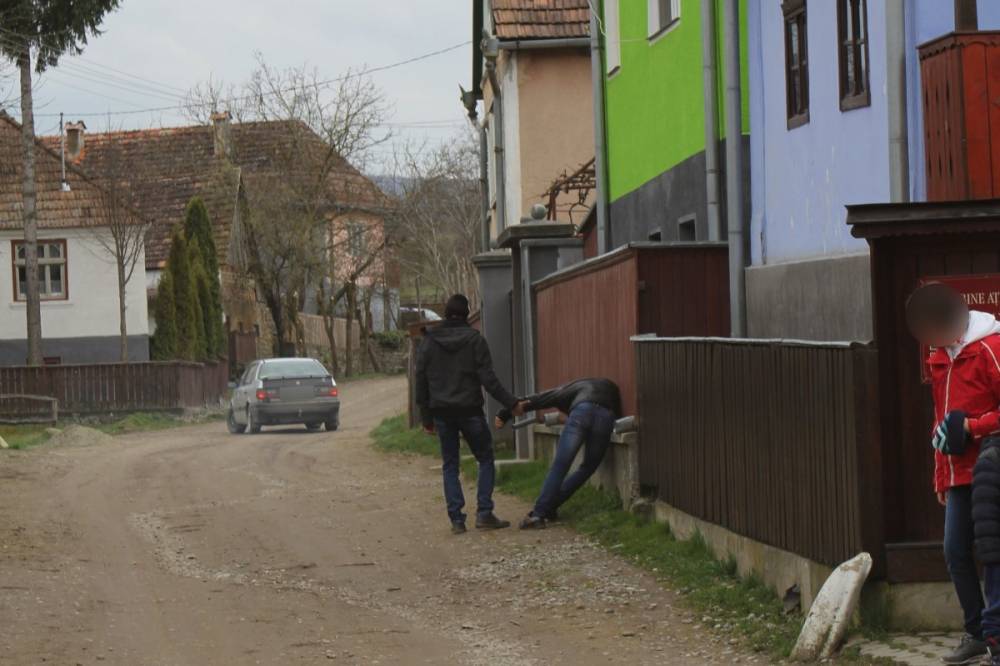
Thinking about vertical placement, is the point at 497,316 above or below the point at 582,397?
above

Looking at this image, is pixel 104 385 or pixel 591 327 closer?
pixel 591 327

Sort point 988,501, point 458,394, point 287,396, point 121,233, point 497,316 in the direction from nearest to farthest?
point 988,501 → point 458,394 → point 497,316 → point 287,396 → point 121,233

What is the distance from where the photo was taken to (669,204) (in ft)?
60.1

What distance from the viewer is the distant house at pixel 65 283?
145 feet

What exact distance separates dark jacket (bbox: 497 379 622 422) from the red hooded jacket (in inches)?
244

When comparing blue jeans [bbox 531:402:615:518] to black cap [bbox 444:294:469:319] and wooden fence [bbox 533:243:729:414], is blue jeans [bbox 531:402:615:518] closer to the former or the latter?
wooden fence [bbox 533:243:729:414]

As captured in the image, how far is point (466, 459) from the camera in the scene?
19.0 m

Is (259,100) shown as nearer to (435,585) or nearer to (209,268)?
(209,268)

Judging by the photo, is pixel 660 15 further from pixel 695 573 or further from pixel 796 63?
pixel 695 573

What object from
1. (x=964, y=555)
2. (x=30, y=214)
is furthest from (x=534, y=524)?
(x=30, y=214)

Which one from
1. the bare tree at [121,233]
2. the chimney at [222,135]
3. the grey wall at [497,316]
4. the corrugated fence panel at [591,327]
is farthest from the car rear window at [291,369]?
the chimney at [222,135]

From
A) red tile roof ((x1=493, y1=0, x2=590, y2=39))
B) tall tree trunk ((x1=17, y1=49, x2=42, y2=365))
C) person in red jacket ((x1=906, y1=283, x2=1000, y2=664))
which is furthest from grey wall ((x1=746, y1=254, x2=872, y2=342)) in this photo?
tall tree trunk ((x1=17, y1=49, x2=42, y2=365))

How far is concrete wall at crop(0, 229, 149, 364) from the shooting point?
44750mm

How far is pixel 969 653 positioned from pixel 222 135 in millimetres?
51233
